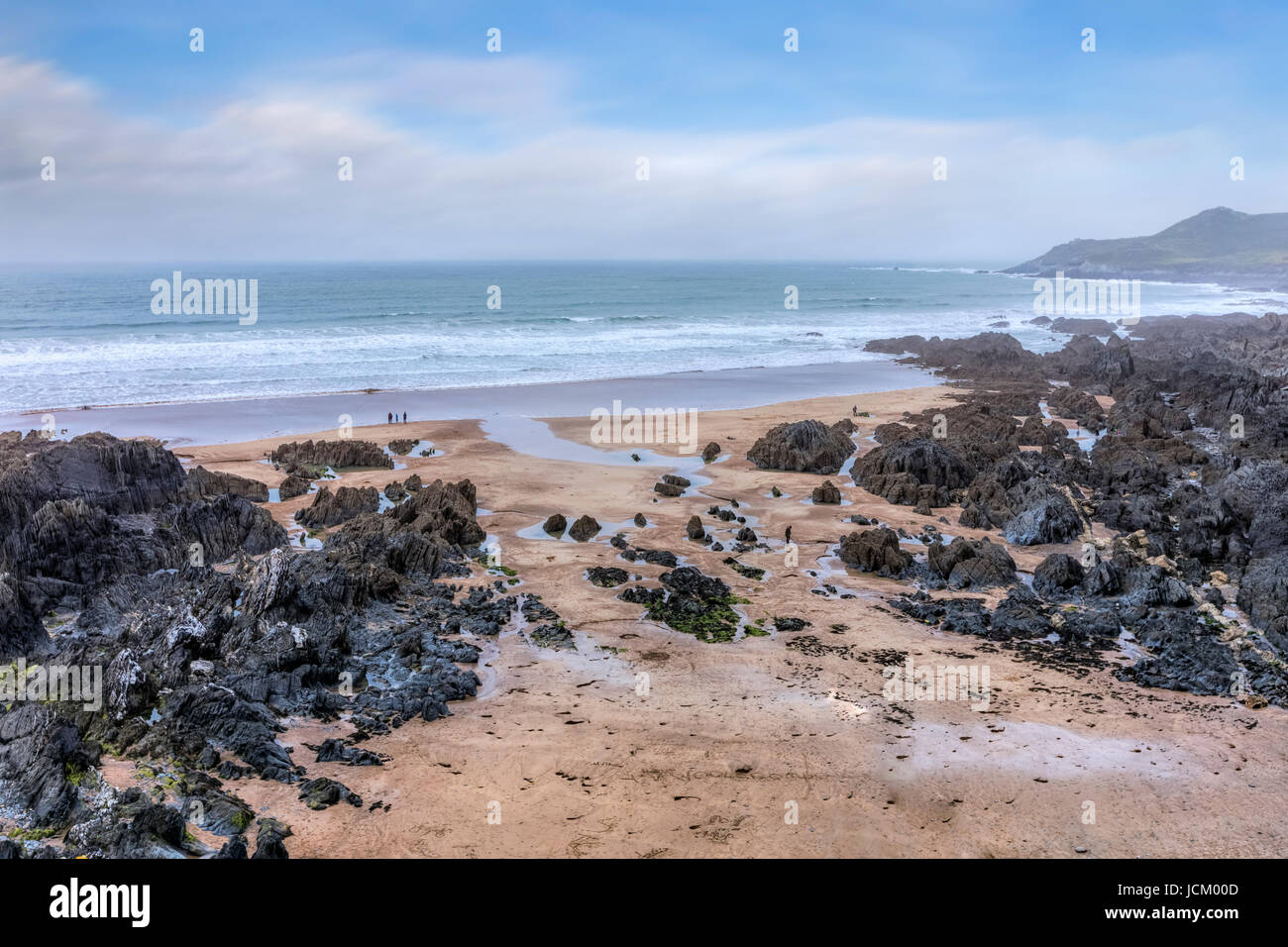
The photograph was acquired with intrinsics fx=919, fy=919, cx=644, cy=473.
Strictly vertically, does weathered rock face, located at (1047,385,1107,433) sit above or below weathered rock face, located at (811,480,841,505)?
above

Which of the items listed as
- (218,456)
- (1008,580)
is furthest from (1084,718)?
(218,456)

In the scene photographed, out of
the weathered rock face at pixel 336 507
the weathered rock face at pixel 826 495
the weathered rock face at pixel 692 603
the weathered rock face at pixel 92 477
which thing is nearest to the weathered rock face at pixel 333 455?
the weathered rock face at pixel 336 507

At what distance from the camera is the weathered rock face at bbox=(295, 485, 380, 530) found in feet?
72.6

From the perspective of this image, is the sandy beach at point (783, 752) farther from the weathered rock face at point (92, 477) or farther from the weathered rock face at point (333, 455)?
the weathered rock face at point (333, 455)

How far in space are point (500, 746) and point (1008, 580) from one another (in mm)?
11867

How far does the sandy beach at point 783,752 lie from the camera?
1009cm

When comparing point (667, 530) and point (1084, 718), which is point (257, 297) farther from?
point (1084, 718)

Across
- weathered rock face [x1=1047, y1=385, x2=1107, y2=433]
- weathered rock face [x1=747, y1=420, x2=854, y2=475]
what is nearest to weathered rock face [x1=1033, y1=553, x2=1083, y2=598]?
weathered rock face [x1=747, y1=420, x2=854, y2=475]

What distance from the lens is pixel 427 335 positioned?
67.6 meters

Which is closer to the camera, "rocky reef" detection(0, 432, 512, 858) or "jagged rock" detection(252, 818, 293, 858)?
"jagged rock" detection(252, 818, 293, 858)

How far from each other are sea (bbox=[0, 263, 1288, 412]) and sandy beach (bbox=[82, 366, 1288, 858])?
31.3 m

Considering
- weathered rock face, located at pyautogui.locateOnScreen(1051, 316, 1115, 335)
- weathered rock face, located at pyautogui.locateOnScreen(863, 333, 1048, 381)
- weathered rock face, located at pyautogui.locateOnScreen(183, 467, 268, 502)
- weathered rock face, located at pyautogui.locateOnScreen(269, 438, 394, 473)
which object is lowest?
weathered rock face, located at pyautogui.locateOnScreen(183, 467, 268, 502)

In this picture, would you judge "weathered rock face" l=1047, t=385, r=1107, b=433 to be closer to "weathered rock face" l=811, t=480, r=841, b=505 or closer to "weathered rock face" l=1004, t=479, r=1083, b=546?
"weathered rock face" l=1004, t=479, r=1083, b=546

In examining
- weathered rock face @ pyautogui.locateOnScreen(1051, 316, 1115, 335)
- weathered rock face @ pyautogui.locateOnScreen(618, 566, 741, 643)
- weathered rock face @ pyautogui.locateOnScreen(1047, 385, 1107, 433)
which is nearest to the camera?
weathered rock face @ pyautogui.locateOnScreen(618, 566, 741, 643)
